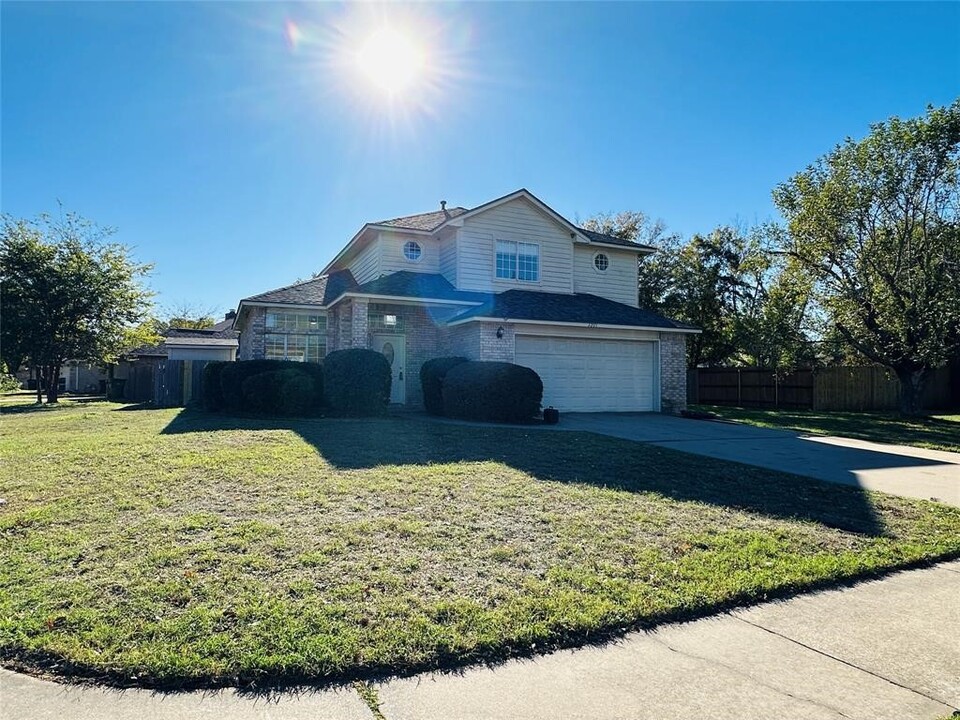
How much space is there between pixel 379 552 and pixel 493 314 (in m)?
11.3

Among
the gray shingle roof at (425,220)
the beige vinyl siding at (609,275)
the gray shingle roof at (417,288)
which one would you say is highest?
the gray shingle roof at (425,220)

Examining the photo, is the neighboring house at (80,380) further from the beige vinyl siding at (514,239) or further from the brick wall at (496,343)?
the brick wall at (496,343)

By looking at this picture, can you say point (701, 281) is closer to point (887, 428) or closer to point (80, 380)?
point (887, 428)

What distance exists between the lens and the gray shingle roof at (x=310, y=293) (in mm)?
17969

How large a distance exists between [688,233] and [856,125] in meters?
13.4

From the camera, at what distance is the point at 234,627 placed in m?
3.31

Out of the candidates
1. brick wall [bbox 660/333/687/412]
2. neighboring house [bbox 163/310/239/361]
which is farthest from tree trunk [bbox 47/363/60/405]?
brick wall [bbox 660/333/687/412]

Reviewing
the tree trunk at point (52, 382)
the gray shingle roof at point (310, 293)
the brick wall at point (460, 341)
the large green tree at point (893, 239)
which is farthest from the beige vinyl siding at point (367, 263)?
the large green tree at point (893, 239)

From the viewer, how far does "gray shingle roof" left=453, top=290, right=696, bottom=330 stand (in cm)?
1602

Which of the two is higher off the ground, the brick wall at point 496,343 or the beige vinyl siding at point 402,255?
the beige vinyl siding at point 402,255

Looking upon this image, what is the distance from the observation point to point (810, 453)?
1038 centimetres

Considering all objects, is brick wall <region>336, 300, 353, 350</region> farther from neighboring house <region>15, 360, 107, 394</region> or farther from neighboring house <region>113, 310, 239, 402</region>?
neighboring house <region>15, 360, 107, 394</region>

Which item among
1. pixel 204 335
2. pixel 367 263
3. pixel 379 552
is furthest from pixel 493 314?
pixel 204 335

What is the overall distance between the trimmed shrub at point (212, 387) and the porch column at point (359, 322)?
3.98 m
